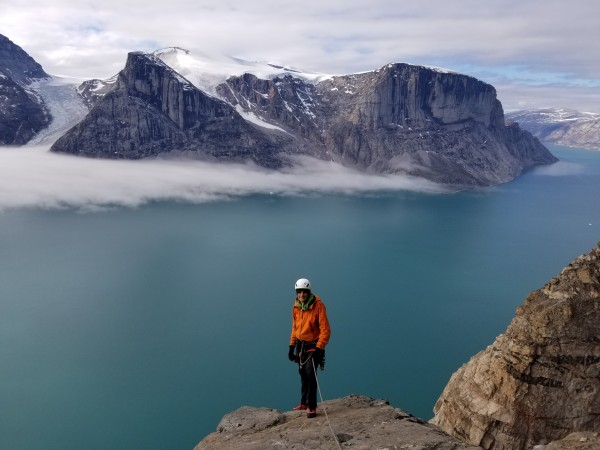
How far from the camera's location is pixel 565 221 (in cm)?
9812

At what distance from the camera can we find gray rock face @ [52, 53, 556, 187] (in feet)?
503

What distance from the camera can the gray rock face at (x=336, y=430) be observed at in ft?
28.0

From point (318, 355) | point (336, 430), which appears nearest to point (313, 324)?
point (318, 355)

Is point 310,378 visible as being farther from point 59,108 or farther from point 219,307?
point 59,108

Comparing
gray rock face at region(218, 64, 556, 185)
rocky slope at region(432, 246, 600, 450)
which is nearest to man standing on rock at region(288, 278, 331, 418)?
rocky slope at region(432, 246, 600, 450)

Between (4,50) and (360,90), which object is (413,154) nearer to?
(360,90)

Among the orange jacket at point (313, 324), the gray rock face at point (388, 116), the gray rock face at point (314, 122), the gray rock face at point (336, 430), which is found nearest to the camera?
the gray rock face at point (336, 430)

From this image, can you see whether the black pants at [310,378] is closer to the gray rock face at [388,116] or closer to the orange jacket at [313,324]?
the orange jacket at [313,324]

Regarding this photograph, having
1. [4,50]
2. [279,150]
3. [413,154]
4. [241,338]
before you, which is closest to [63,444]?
[241,338]

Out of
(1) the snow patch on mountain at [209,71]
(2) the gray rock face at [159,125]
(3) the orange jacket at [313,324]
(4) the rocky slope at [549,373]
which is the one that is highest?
(1) the snow patch on mountain at [209,71]

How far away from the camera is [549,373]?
16109 millimetres

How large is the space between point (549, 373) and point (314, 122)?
174876 millimetres

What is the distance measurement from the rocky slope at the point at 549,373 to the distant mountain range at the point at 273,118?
144 metres

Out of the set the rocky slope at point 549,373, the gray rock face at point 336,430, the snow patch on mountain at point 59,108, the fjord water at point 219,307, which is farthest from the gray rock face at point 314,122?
the gray rock face at point 336,430
